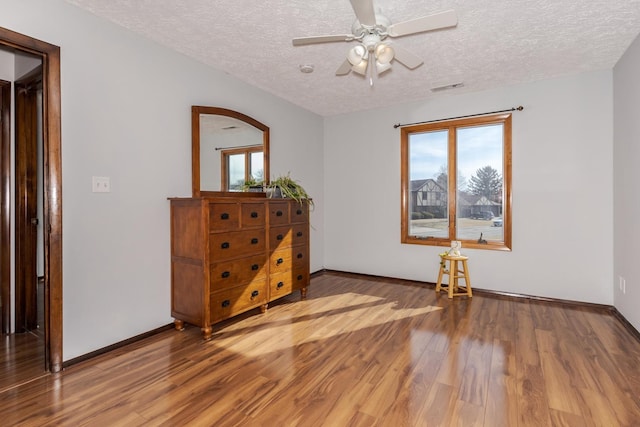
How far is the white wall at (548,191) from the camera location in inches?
134

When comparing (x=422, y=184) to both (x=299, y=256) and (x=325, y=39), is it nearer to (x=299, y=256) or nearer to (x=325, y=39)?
(x=299, y=256)

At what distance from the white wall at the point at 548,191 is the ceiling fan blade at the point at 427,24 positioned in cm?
238

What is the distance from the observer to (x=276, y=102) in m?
4.17

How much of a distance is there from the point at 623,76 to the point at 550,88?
636 mm

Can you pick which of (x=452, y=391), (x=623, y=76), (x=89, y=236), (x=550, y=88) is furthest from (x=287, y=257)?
(x=623, y=76)

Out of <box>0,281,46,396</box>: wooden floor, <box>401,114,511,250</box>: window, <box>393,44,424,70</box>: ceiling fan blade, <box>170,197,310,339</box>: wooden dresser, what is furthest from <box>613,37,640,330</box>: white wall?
<box>0,281,46,396</box>: wooden floor

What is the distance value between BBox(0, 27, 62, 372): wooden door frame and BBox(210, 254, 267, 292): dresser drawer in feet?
3.31

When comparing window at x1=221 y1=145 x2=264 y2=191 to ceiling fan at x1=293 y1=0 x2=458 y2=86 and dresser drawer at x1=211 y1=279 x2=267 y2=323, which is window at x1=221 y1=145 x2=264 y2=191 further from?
ceiling fan at x1=293 y1=0 x2=458 y2=86

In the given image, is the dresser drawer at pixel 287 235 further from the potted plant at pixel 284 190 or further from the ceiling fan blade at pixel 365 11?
the ceiling fan blade at pixel 365 11

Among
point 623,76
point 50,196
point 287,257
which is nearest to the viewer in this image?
point 50,196

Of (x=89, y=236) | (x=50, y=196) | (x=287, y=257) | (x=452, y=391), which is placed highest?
(x=50, y=196)

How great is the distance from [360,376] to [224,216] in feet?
5.32

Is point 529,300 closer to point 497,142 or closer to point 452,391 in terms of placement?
point 497,142

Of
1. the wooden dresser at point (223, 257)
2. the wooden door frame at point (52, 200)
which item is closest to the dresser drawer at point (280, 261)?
the wooden dresser at point (223, 257)
